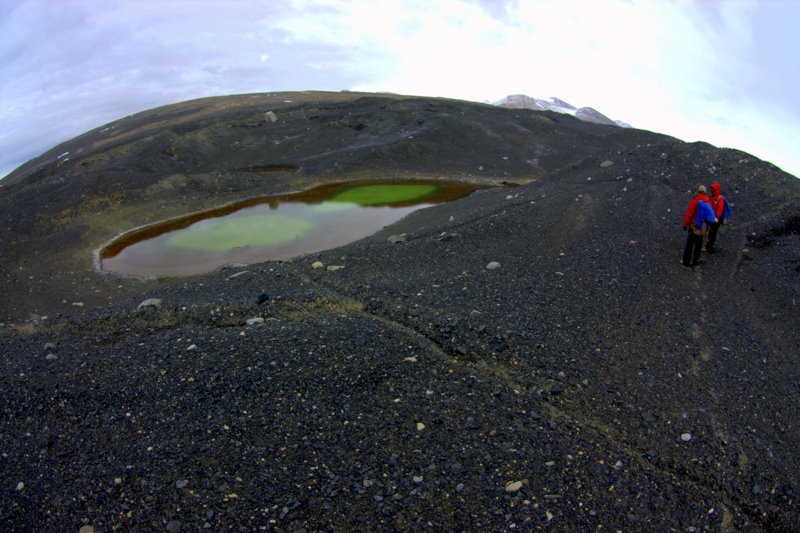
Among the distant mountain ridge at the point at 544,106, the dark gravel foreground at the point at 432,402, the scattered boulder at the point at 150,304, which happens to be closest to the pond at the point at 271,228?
the scattered boulder at the point at 150,304

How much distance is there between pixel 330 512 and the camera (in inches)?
156

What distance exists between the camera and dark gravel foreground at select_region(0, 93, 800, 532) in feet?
13.3

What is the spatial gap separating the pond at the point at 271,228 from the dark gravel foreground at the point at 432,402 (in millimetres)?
4658

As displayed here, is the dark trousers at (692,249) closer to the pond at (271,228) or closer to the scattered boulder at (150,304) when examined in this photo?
the pond at (271,228)

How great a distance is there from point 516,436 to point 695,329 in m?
3.69

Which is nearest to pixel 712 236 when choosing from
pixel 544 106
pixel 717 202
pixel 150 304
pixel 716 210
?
pixel 716 210

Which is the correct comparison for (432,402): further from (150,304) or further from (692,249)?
(692,249)

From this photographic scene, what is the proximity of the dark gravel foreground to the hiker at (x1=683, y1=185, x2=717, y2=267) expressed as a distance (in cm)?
30

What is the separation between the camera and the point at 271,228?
15414 mm

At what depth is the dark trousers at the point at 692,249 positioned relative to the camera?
8.13 metres

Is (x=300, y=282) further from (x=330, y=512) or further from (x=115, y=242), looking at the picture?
(x=115, y=242)

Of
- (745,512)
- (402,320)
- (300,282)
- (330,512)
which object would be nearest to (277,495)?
(330,512)

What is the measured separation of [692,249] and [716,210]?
0.80 meters

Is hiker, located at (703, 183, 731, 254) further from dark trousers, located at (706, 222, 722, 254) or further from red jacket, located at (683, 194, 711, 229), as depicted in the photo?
red jacket, located at (683, 194, 711, 229)
